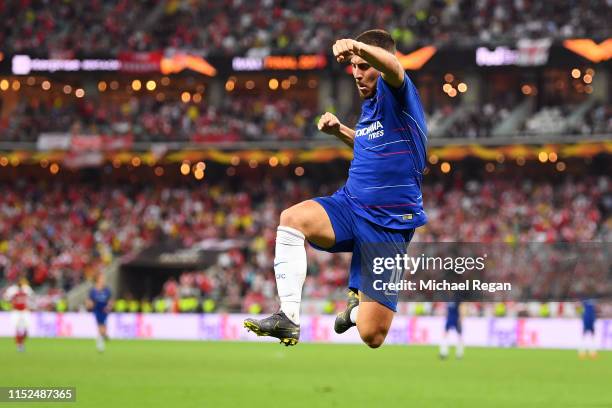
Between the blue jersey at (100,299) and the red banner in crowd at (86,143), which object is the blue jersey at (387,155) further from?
the red banner in crowd at (86,143)

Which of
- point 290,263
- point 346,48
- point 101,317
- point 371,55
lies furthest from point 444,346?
point 346,48

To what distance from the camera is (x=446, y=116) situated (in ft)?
162

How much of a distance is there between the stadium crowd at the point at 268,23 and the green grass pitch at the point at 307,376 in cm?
1834

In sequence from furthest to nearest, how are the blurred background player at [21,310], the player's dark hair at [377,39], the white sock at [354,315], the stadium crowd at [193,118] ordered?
1. the stadium crowd at [193,118]
2. the blurred background player at [21,310]
3. the white sock at [354,315]
4. the player's dark hair at [377,39]

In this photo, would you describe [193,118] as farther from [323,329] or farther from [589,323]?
[589,323]

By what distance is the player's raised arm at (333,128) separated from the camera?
883 cm

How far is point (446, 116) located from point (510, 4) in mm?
5765

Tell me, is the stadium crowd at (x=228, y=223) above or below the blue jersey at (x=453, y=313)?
above

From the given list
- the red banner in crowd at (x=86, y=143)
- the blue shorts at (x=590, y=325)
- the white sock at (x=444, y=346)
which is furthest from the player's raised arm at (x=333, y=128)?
the red banner in crowd at (x=86, y=143)

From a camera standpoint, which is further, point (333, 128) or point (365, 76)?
point (333, 128)

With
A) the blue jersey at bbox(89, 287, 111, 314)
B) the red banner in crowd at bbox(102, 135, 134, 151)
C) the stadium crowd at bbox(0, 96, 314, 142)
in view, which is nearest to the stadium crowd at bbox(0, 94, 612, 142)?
the stadium crowd at bbox(0, 96, 314, 142)

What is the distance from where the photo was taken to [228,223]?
156 ft

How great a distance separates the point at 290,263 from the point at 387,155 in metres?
1.20

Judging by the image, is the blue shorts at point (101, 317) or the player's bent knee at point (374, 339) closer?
the player's bent knee at point (374, 339)
